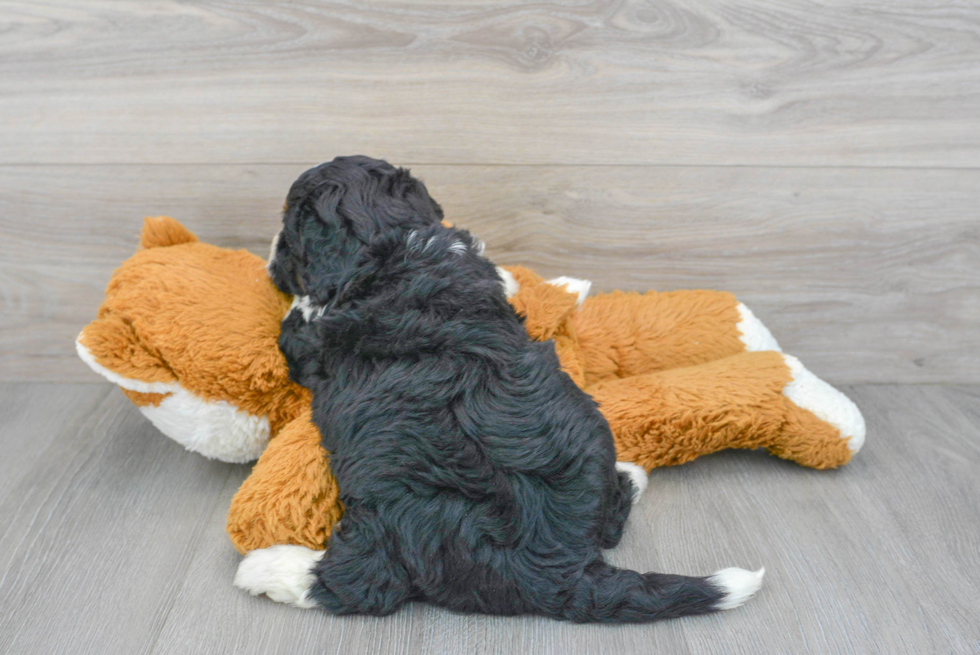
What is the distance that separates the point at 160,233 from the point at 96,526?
44cm

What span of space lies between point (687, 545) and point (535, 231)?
59cm

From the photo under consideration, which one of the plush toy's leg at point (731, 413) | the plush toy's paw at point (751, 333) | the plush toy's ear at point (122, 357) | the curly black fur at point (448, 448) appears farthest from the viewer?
the plush toy's paw at point (751, 333)

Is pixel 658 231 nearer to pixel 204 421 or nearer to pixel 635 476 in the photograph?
pixel 635 476

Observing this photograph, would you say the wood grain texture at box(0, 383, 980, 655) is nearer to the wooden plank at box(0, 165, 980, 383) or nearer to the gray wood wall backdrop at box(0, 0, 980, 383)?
the wooden plank at box(0, 165, 980, 383)

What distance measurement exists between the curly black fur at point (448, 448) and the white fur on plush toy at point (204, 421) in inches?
7.4

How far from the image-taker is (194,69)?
117 centimetres

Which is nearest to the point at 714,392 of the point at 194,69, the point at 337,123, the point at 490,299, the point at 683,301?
the point at 683,301

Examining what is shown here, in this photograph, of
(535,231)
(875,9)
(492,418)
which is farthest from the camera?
(535,231)

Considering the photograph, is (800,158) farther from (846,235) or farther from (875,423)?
(875,423)

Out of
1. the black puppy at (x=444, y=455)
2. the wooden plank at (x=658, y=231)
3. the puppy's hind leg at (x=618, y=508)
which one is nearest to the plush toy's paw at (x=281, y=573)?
the black puppy at (x=444, y=455)

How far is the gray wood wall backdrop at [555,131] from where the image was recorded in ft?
3.79

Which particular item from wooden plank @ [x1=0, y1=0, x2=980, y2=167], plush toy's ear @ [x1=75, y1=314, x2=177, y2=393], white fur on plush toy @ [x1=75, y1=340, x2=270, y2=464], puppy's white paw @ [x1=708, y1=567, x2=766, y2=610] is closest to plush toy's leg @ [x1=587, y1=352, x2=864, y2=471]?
puppy's white paw @ [x1=708, y1=567, x2=766, y2=610]

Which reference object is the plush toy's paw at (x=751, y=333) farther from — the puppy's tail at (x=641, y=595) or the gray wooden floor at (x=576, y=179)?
the puppy's tail at (x=641, y=595)

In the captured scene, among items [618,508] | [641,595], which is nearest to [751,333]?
[618,508]
